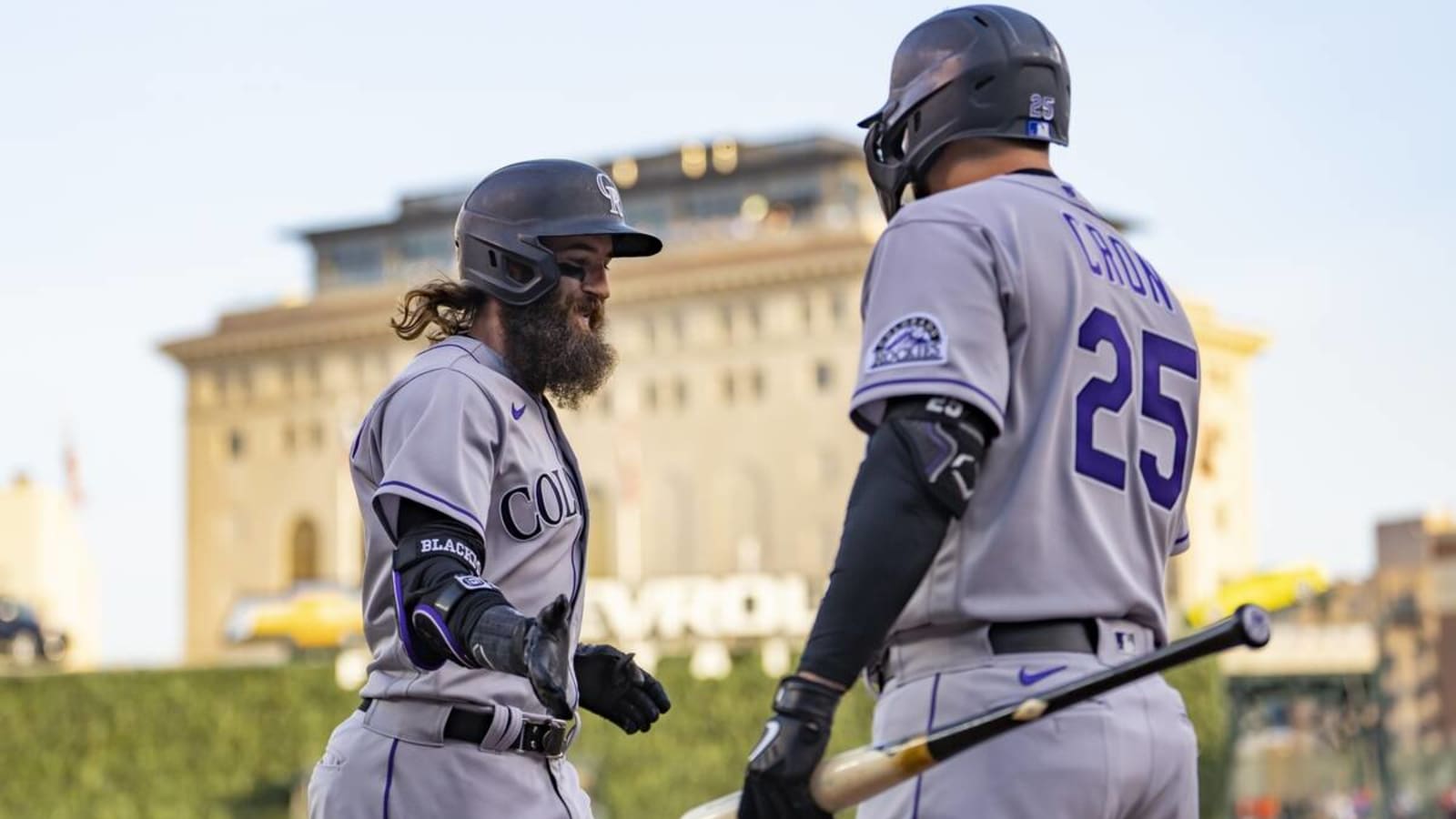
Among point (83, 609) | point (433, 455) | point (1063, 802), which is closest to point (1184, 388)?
point (1063, 802)

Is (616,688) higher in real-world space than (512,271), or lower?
lower

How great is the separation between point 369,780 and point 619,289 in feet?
338

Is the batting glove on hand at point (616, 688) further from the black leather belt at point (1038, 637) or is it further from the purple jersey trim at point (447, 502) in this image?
the black leather belt at point (1038, 637)

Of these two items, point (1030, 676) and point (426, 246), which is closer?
point (1030, 676)

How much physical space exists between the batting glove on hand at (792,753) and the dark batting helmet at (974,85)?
112 centimetres

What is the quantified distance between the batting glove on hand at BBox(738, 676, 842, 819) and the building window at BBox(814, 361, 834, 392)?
96703mm

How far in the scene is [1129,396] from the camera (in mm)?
4863

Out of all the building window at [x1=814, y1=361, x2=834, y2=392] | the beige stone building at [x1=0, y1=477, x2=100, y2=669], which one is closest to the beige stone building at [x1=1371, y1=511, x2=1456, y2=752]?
the building window at [x1=814, y1=361, x2=834, y2=392]

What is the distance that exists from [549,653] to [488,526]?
0.86 meters

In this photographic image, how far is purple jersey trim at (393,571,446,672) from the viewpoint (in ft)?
18.5

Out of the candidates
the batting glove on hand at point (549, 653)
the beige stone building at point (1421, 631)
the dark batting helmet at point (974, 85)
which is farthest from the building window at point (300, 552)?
the dark batting helmet at point (974, 85)

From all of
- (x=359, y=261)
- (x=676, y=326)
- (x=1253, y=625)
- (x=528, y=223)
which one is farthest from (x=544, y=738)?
(x=359, y=261)

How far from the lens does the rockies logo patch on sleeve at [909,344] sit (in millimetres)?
4582

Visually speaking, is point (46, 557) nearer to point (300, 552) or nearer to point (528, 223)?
point (300, 552)
